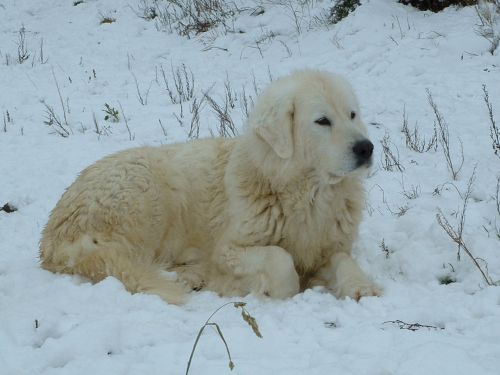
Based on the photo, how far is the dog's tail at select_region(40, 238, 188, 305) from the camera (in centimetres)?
385

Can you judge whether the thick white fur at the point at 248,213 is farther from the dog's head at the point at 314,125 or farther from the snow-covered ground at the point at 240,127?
the snow-covered ground at the point at 240,127

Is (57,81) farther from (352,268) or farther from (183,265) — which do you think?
(352,268)

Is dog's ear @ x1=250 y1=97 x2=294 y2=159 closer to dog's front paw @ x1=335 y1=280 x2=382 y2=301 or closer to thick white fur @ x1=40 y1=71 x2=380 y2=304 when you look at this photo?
thick white fur @ x1=40 y1=71 x2=380 y2=304

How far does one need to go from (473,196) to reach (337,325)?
2089mm

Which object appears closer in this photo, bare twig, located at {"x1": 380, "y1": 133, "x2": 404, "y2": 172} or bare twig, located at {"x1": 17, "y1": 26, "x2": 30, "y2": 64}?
bare twig, located at {"x1": 380, "y1": 133, "x2": 404, "y2": 172}

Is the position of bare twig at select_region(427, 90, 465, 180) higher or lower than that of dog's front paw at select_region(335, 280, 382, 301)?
higher

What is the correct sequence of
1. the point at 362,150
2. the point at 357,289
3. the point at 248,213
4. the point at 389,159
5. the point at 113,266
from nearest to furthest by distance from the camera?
the point at 357,289 < the point at 362,150 < the point at 113,266 < the point at 248,213 < the point at 389,159

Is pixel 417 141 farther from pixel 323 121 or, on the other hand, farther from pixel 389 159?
pixel 323 121

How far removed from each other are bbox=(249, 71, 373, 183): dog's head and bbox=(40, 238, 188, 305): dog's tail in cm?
119

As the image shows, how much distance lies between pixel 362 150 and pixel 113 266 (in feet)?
5.89

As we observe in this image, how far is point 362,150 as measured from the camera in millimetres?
3824

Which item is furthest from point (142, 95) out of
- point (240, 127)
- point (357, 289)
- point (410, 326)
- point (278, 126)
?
point (410, 326)

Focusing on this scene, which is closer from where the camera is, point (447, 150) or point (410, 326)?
point (410, 326)

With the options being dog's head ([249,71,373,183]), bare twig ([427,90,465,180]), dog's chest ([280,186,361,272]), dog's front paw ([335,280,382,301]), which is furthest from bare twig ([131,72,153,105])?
dog's front paw ([335,280,382,301])
